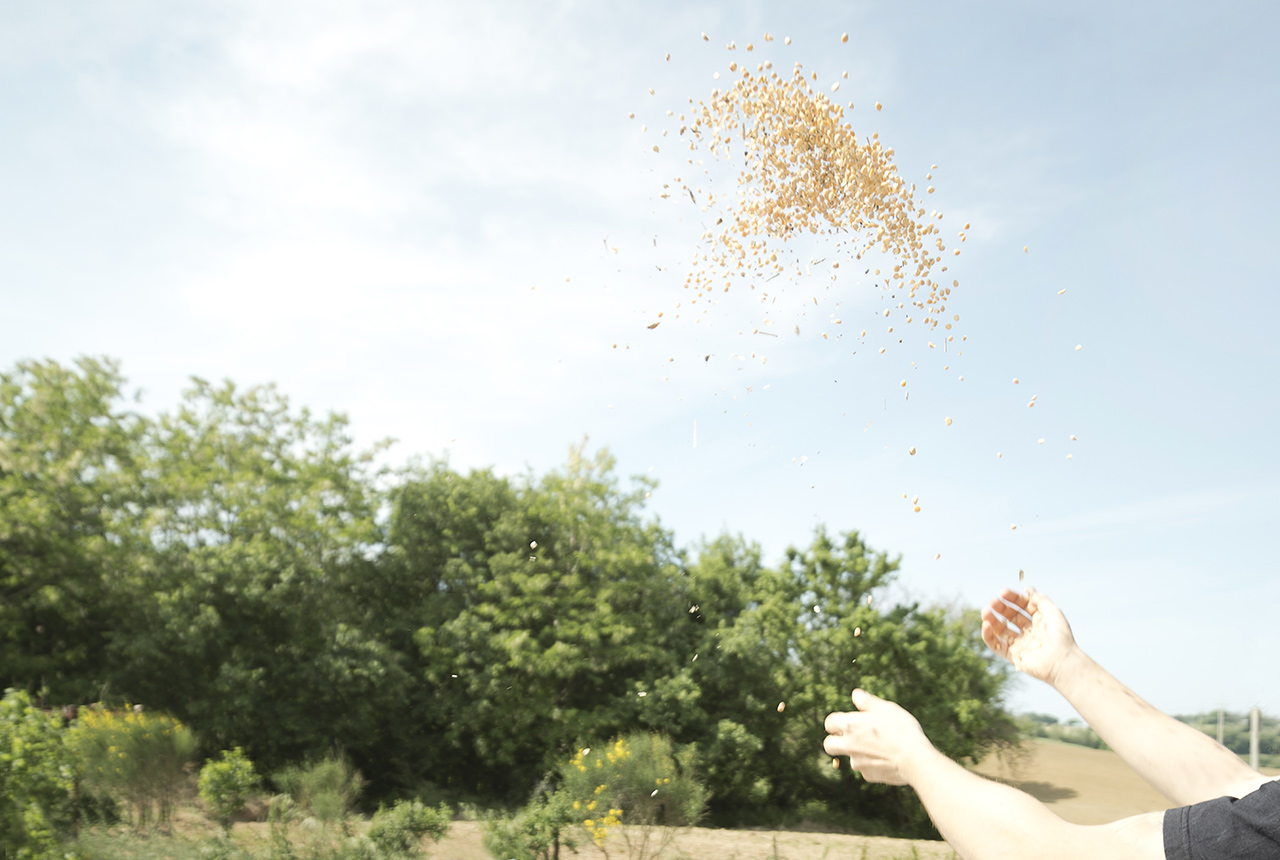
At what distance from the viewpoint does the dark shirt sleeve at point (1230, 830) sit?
34.5 inches

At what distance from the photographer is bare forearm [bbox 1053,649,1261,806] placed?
4.13 ft

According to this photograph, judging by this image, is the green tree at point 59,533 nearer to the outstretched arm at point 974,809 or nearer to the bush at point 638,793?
the bush at point 638,793

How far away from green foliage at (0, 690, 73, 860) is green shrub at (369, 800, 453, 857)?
8.95ft

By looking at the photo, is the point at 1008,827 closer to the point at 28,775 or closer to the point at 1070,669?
the point at 1070,669

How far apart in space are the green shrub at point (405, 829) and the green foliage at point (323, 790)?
1.05 meters

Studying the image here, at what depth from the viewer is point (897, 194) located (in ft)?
14.3

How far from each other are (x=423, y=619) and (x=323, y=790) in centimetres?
636

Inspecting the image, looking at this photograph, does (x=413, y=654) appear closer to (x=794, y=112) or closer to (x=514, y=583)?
(x=514, y=583)

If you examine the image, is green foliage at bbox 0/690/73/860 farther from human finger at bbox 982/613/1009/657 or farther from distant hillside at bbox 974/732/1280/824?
distant hillside at bbox 974/732/1280/824

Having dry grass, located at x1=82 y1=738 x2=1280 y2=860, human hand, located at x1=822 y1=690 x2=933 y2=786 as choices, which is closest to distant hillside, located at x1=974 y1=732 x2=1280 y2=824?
dry grass, located at x1=82 y1=738 x2=1280 y2=860

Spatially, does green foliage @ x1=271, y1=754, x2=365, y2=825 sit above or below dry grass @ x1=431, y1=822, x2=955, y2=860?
above

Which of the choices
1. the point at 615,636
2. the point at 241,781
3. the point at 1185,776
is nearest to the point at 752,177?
the point at 1185,776

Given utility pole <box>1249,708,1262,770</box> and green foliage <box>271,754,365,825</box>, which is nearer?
utility pole <box>1249,708,1262,770</box>

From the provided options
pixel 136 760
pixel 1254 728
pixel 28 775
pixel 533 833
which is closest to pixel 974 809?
pixel 1254 728
